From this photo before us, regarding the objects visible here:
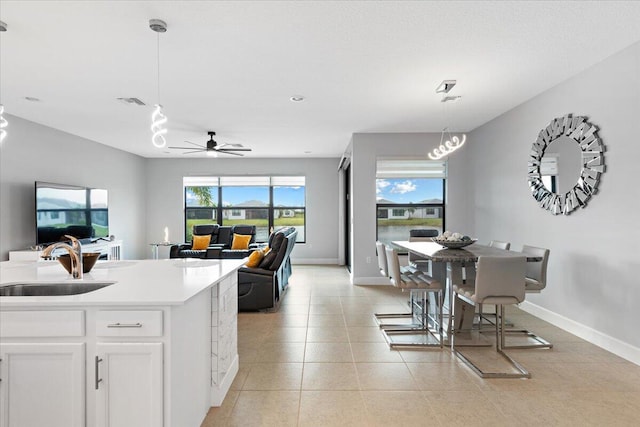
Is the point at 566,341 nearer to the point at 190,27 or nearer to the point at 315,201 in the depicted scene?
the point at 190,27

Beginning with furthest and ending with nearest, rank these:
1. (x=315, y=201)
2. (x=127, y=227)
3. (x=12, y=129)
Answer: (x=315, y=201)
(x=127, y=227)
(x=12, y=129)

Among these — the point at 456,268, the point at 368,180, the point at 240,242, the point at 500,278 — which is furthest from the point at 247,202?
the point at 500,278

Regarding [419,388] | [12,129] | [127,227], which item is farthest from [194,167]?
[419,388]

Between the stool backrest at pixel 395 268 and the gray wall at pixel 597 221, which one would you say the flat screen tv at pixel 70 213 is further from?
the gray wall at pixel 597 221

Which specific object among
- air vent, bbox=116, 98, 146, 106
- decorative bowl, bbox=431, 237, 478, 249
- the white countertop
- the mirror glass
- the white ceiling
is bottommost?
the white countertop

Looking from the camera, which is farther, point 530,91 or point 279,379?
point 530,91

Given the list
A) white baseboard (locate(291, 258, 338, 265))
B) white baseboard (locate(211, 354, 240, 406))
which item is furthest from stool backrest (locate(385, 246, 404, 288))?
white baseboard (locate(291, 258, 338, 265))

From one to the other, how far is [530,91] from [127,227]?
7890 millimetres

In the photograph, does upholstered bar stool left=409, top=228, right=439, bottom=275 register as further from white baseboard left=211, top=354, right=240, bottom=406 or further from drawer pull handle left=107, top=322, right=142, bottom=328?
drawer pull handle left=107, top=322, right=142, bottom=328

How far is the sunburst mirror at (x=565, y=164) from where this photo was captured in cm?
329

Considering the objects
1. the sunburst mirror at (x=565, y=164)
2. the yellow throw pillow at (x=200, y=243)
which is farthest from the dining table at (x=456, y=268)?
the yellow throw pillow at (x=200, y=243)

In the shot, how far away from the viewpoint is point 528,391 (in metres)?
2.42

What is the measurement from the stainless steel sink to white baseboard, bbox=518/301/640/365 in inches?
154

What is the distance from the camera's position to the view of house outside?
644 cm
